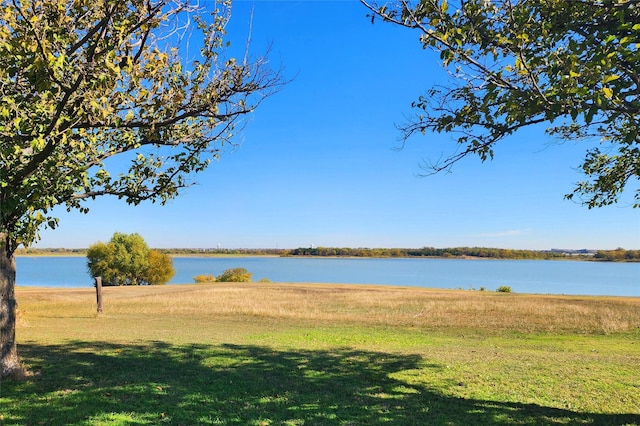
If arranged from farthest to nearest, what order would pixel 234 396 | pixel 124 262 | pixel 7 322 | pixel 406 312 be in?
pixel 124 262, pixel 406 312, pixel 7 322, pixel 234 396

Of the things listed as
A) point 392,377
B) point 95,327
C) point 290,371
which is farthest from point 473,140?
point 95,327

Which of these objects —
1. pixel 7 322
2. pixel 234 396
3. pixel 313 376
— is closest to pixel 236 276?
pixel 313 376

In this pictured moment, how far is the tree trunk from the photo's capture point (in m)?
8.44

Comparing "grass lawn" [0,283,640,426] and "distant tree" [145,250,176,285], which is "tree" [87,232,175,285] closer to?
"distant tree" [145,250,176,285]

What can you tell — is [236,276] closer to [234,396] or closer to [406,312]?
[406,312]

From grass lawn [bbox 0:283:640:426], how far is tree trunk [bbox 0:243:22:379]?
1.45 feet

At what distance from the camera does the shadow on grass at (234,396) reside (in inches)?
263

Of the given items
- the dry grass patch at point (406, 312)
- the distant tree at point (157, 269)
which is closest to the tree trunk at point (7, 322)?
the dry grass patch at point (406, 312)

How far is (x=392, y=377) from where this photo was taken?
9.91 metres

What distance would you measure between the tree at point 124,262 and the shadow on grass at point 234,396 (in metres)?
74.6

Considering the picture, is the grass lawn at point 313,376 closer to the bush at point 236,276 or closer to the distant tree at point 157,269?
the bush at point 236,276

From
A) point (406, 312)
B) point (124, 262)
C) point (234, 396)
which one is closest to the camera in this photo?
point (234, 396)

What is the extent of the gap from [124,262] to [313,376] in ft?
259

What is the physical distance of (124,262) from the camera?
3137 inches
